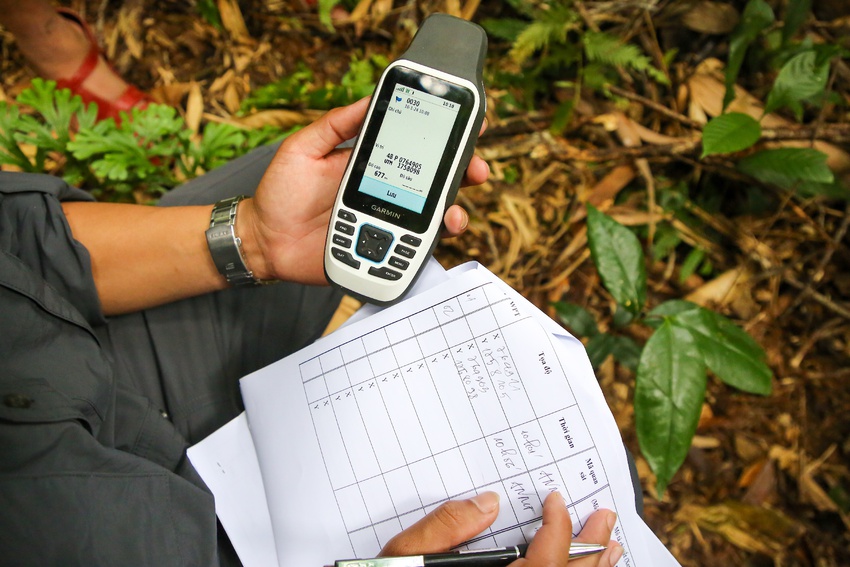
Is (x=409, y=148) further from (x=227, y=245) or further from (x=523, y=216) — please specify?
(x=523, y=216)

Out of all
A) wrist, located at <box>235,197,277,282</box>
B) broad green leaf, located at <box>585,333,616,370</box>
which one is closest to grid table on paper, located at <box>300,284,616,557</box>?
wrist, located at <box>235,197,277,282</box>

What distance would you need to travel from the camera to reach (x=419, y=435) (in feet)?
2.61

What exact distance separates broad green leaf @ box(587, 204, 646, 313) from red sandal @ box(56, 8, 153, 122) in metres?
1.16

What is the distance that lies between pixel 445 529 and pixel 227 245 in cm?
56

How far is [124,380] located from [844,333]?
62.7 inches

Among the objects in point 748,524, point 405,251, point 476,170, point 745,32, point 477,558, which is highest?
point 745,32

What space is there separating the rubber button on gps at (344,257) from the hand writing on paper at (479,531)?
37 centimetres

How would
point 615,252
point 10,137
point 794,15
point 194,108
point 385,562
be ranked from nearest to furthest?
point 385,562 < point 615,252 < point 10,137 < point 794,15 < point 194,108

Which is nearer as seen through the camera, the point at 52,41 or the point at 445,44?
the point at 445,44

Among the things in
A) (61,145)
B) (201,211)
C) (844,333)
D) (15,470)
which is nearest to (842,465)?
(844,333)

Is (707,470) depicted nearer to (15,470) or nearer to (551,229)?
(551,229)

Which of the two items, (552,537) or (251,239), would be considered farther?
(251,239)

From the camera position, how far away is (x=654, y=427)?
3.05 ft

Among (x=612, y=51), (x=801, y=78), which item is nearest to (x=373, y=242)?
(x=612, y=51)
